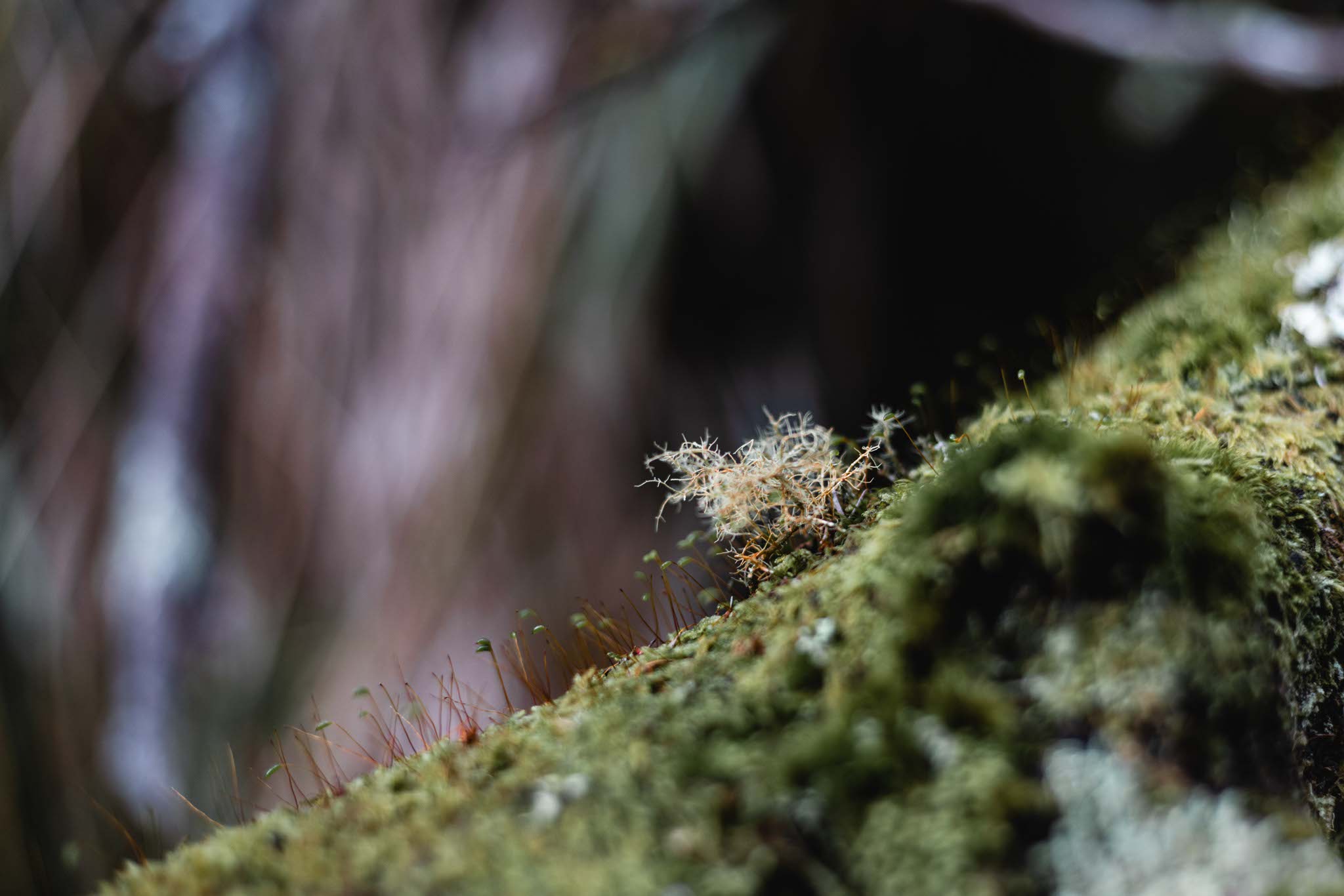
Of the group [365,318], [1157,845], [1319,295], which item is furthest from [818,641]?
[365,318]

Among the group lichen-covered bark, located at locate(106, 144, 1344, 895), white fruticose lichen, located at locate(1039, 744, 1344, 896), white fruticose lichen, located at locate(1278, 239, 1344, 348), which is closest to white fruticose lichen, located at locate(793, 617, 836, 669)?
lichen-covered bark, located at locate(106, 144, 1344, 895)

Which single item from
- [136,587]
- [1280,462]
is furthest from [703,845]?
[136,587]

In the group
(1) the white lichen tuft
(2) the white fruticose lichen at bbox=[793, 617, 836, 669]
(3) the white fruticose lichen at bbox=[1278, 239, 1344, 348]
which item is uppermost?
(1) the white lichen tuft

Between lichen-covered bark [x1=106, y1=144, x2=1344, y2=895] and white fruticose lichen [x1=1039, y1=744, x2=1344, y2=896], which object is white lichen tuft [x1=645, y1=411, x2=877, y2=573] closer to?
lichen-covered bark [x1=106, y1=144, x2=1344, y2=895]

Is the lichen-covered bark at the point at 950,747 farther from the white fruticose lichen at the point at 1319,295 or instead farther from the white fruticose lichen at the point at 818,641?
the white fruticose lichen at the point at 1319,295

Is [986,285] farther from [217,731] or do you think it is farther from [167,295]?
[217,731]

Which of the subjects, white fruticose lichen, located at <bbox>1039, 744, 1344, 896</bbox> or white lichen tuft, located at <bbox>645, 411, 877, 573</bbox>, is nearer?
white fruticose lichen, located at <bbox>1039, 744, 1344, 896</bbox>

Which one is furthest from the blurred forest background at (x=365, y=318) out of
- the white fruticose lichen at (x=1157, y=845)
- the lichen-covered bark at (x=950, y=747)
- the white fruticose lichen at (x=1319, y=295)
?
the white fruticose lichen at (x=1157, y=845)
